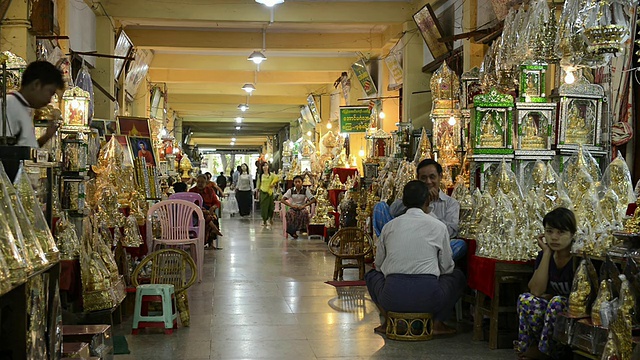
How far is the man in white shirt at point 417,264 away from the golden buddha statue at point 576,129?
1.88m

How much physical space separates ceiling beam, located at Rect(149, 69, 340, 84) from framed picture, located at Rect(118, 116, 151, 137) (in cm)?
658

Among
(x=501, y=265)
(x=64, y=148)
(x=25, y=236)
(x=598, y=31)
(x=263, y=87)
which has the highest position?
(x=263, y=87)

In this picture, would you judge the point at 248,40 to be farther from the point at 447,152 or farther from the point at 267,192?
the point at 447,152

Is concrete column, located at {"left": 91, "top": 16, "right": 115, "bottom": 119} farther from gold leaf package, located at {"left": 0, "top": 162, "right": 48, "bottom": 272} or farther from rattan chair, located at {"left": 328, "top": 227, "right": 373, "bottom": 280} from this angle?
gold leaf package, located at {"left": 0, "top": 162, "right": 48, "bottom": 272}

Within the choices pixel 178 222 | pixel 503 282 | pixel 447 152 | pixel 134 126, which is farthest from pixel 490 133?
pixel 134 126

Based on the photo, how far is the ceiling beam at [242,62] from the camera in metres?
16.5

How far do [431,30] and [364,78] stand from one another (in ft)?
14.9

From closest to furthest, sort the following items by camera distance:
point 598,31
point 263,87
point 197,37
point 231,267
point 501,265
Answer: point 598,31
point 501,265
point 231,267
point 197,37
point 263,87

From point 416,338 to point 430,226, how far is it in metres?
0.80

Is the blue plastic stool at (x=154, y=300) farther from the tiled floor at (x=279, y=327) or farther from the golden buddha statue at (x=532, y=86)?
the golden buddha statue at (x=532, y=86)

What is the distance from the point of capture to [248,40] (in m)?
14.1

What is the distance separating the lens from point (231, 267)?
9.50 metres

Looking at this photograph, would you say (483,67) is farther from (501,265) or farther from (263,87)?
(263,87)

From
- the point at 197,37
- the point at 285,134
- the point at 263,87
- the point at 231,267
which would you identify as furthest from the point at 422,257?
the point at 285,134
